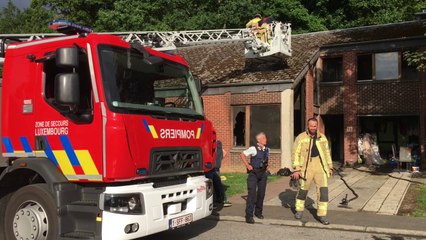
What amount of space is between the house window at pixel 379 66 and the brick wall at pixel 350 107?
408 mm

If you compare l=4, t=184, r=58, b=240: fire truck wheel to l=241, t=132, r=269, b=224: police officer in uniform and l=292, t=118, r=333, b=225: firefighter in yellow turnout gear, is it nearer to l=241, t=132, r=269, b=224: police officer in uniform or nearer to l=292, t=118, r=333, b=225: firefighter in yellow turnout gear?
l=241, t=132, r=269, b=224: police officer in uniform

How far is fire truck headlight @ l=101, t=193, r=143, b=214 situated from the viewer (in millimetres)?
5086

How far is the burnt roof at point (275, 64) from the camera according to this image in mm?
17531

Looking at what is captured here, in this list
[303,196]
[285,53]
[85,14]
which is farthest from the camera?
[85,14]

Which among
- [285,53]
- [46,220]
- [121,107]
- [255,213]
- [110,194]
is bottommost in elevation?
[255,213]

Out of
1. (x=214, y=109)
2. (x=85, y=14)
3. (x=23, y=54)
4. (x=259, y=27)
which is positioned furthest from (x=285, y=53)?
(x=85, y=14)

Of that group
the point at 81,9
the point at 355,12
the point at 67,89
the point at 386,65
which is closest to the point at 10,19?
the point at 81,9

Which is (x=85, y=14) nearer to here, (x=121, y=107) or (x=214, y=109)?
(x=214, y=109)

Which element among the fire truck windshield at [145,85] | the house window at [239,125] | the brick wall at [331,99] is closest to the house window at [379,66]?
the brick wall at [331,99]

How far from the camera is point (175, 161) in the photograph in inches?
231

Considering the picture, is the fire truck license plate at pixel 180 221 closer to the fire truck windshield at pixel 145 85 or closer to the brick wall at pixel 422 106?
the fire truck windshield at pixel 145 85

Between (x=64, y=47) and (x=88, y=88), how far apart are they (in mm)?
549

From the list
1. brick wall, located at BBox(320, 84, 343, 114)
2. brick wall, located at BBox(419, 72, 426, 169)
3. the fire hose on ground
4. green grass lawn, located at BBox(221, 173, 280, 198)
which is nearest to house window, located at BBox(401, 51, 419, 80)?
brick wall, located at BBox(419, 72, 426, 169)

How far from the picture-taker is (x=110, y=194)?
511 centimetres
